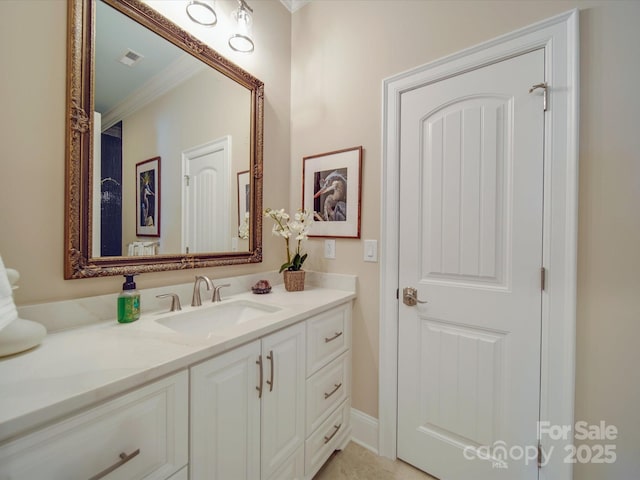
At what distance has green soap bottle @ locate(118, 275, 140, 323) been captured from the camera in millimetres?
1033

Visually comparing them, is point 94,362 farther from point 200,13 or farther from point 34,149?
point 200,13

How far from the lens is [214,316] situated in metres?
1.31

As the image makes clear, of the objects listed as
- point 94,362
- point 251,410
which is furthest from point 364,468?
point 94,362

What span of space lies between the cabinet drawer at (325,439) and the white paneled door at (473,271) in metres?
0.32

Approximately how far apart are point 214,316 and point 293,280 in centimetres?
50

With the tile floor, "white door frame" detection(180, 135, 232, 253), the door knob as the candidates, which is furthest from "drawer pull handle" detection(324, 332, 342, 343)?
"white door frame" detection(180, 135, 232, 253)

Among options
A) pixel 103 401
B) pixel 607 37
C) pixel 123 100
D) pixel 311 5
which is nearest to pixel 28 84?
pixel 123 100

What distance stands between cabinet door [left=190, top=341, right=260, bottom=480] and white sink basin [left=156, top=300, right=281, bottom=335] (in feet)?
0.80

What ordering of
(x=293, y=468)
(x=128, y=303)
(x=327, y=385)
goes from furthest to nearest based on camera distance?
1. (x=327, y=385)
2. (x=293, y=468)
3. (x=128, y=303)

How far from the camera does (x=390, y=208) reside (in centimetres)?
150

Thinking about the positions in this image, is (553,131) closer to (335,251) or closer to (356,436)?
(335,251)

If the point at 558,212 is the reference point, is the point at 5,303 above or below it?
below

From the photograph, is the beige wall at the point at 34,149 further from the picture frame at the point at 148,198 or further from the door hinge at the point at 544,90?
the door hinge at the point at 544,90

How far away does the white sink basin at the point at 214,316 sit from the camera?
117 centimetres
